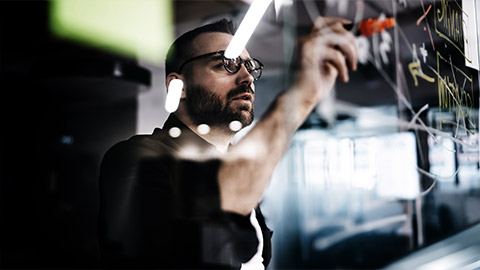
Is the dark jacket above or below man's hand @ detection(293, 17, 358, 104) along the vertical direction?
below

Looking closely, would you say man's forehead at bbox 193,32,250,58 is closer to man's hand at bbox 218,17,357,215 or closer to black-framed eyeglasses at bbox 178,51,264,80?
black-framed eyeglasses at bbox 178,51,264,80

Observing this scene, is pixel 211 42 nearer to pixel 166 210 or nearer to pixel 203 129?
pixel 203 129

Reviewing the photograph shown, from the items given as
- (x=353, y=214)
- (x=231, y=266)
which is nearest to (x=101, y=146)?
(x=231, y=266)

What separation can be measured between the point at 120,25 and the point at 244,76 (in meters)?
0.46

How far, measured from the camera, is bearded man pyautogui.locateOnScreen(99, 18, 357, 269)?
1005 mm

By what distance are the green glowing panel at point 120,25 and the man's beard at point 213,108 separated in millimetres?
154

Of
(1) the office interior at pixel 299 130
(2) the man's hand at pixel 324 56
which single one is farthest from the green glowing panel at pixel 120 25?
(2) the man's hand at pixel 324 56

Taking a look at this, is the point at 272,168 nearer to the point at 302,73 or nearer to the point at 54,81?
the point at 302,73

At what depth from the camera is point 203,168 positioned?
1217 mm

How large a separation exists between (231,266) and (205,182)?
0.26 m

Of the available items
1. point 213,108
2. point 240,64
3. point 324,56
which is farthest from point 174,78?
point 324,56

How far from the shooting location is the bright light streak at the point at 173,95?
1.13 metres

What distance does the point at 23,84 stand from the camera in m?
0.82

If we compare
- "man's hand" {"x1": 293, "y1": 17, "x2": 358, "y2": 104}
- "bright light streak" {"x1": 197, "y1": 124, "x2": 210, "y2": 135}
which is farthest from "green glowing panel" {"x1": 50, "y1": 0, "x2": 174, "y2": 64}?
"man's hand" {"x1": 293, "y1": 17, "x2": 358, "y2": 104}
